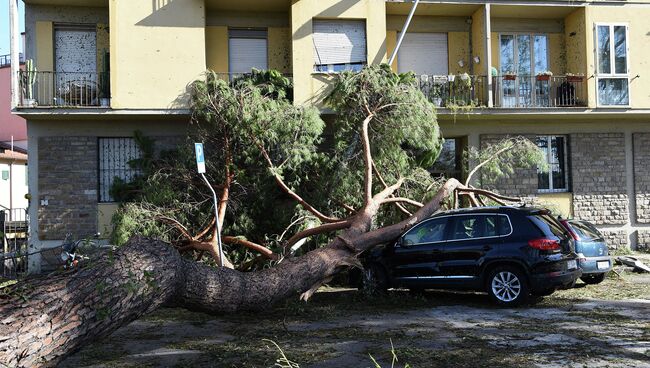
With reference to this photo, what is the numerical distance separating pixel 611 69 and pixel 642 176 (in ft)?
11.4

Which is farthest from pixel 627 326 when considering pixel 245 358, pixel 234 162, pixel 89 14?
pixel 89 14

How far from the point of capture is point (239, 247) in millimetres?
12102

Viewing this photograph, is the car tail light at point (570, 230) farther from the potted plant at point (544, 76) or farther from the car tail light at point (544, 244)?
the potted plant at point (544, 76)

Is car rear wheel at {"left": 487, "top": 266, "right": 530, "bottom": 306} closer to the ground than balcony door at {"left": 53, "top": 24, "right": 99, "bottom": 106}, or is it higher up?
closer to the ground

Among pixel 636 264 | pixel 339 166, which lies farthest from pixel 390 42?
pixel 636 264

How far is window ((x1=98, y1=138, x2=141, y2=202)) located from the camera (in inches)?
619

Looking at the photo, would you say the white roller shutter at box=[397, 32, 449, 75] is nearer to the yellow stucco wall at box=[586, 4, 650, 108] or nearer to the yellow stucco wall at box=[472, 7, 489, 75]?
the yellow stucco wall at box=[472, 7, 489, 75]

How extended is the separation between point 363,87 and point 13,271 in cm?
990

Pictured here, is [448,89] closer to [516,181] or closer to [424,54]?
[424,54]

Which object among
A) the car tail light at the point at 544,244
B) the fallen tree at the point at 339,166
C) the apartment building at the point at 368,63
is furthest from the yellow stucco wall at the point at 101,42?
the car tail light at the point at 544,244

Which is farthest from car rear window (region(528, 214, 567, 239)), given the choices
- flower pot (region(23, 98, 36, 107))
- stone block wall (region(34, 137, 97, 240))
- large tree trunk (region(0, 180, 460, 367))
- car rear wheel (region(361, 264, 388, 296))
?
flower pot (region(23, 98, 36, 107))

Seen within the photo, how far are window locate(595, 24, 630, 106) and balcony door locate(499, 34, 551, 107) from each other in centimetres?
155

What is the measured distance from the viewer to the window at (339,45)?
1599 centimetres

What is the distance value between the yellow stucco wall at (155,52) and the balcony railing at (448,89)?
626 centimetres
